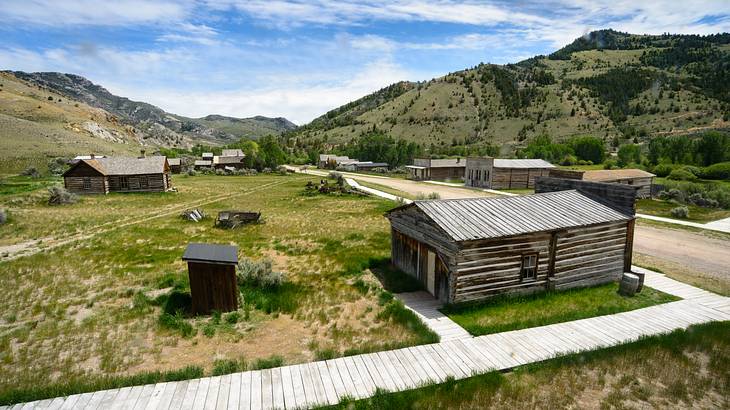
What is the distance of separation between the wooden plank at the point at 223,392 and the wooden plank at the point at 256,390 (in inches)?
19.7

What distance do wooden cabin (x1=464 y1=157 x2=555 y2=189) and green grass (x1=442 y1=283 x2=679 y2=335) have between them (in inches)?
1449

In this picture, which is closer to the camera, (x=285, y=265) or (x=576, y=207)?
(x=576, y=207)

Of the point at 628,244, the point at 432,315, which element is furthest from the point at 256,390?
the point at 628,244

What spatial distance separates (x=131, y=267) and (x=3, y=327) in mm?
5676

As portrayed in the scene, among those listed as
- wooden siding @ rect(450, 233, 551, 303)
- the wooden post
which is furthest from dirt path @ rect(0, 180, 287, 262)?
the wooden post

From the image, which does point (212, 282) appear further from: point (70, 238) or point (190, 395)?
point (70, 238)

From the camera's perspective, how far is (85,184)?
40.8 m

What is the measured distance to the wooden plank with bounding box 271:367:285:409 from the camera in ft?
24.7

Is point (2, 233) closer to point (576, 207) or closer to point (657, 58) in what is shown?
point (576, 207)

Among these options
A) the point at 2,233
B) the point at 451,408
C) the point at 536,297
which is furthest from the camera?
the point at 2,233

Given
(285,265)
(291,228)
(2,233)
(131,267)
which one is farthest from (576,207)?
(2,233)

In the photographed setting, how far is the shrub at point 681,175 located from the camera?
48.5 meters

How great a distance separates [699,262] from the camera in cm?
1828

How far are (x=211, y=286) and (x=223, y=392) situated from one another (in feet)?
16.2
